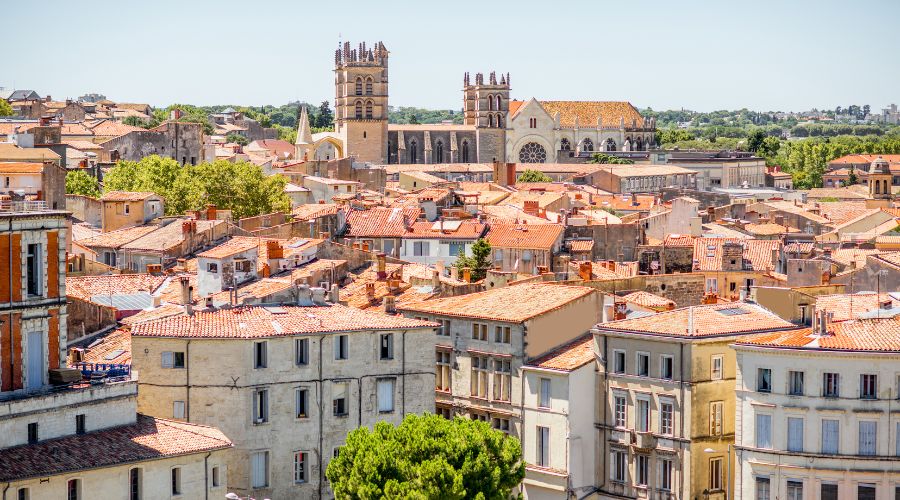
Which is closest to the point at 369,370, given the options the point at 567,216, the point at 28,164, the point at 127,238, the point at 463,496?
the point at 463,496

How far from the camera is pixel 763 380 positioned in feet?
165

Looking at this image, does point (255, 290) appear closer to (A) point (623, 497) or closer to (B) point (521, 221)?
(A) point (623, 497)

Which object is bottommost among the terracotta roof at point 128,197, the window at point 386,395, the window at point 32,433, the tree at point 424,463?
the tree at point 424,463

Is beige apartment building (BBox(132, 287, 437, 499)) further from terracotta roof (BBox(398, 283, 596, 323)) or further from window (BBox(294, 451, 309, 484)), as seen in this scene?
terracotta roof (BBox(398, 283, 596, 323))

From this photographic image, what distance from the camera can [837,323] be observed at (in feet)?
170

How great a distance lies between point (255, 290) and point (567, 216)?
35.7m

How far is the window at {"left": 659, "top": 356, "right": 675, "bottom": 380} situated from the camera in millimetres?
52938

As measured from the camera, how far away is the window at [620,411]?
54.4 metres

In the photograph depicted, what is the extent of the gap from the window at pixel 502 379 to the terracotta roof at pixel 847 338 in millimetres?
8271

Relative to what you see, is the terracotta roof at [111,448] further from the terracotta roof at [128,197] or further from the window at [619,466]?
the terracotta roof at [128,197]

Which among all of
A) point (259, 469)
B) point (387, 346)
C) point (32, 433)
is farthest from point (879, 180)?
point (32, 433)

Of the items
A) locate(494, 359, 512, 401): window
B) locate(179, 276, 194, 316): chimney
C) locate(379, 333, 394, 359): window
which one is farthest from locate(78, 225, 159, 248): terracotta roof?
locate(379, 333, 394, 359): window

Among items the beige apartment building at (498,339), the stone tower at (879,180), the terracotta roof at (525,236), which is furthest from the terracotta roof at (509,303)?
the stone tower at (879,180)

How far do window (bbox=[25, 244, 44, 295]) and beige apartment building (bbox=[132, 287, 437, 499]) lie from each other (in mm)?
4851
